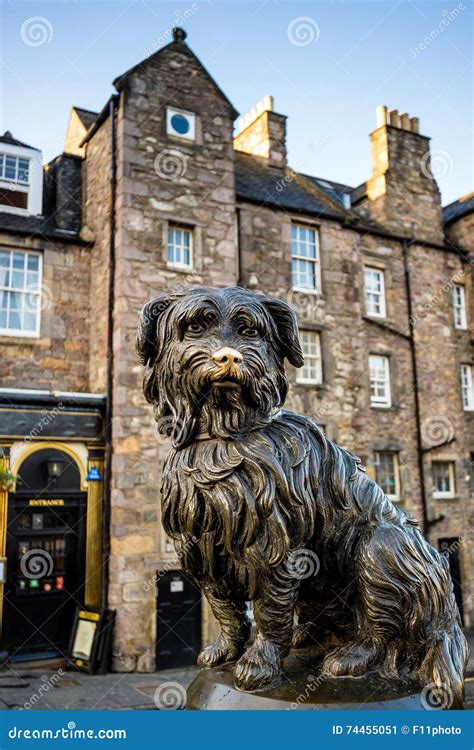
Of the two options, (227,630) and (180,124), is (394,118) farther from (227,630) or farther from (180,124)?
(227,630)

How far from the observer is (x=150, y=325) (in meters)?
2.47

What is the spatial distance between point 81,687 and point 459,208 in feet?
52.4

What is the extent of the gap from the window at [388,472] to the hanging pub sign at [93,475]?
6.80 meters

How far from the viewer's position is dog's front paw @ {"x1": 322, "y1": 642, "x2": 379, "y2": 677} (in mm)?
2363

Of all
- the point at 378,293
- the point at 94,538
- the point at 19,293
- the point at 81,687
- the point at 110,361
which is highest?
the point at 378,293

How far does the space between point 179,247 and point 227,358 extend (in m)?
10.5

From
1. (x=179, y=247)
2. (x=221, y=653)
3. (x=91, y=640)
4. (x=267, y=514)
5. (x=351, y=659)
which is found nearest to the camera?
(x=267, y=514)

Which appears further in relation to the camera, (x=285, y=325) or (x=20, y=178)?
(x=20, y=178)

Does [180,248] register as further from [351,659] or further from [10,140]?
[351,659]

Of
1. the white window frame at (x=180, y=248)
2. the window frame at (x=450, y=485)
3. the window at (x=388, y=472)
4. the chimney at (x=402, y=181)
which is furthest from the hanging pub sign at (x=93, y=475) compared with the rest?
the chimney at (x=402, y=181)

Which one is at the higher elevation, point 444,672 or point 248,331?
point 248,331

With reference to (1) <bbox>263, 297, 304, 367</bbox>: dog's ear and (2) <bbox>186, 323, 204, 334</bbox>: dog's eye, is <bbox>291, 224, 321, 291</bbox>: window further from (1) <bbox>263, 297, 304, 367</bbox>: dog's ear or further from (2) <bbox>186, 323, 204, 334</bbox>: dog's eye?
(2) <bbox>186, 323, 204, 334</bbox>: dog's eye

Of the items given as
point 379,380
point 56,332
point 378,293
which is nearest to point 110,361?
point 56,332

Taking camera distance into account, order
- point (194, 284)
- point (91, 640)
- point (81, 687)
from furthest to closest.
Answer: point (194, 284) < point (91, 640) < point (81, 687)
